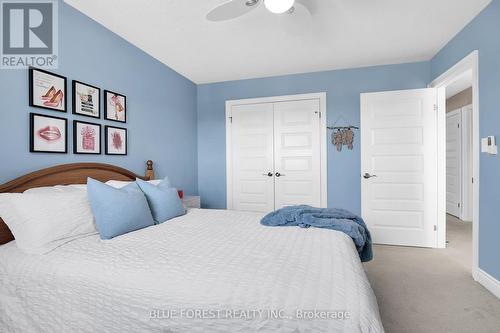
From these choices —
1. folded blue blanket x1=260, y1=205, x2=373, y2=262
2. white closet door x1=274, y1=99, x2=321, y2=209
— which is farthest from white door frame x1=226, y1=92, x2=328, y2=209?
folded blue blanket x1=260, y1=205, x2=373, y2=262

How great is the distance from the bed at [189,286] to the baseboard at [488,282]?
1570 millimetres

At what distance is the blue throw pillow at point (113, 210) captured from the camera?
5.73 feet

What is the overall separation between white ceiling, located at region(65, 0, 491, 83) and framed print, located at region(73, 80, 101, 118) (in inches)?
26.3

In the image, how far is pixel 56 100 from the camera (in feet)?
6.89

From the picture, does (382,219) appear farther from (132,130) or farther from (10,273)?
(10,273)

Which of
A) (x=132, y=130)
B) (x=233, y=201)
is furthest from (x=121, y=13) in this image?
(x=233, y=201)

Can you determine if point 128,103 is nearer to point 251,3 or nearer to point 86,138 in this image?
point 86,138

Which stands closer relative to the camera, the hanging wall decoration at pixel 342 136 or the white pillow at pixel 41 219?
the white pillow at pixel 41 219

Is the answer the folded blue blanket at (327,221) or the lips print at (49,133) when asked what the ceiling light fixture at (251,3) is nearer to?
the folded blue blanket at (327,221)

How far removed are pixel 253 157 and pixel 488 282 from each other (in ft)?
9.95

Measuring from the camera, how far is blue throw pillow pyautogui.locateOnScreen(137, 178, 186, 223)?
2.26 metres

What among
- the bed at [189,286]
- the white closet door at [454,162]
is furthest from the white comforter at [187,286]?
the white closet door at [454,162]

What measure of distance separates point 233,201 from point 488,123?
10.7ft

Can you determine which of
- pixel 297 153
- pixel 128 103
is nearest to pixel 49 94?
pixel 128 103
